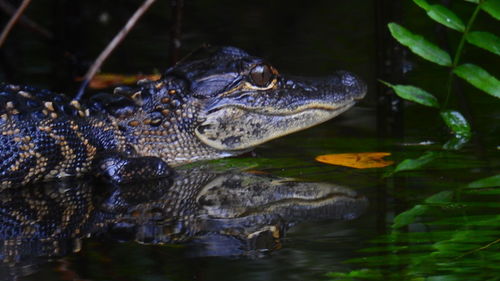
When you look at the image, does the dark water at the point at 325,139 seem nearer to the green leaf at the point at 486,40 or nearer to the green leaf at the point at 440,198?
the green leaf at the point at 440,198

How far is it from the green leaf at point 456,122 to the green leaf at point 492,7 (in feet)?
2.89

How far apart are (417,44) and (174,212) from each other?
1559 mm

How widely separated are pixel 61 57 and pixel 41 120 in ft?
11.0

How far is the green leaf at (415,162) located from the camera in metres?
4.61

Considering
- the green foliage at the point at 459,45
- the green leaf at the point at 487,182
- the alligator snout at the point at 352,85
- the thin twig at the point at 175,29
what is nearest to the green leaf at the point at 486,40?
the green foliage at the point at 459,45

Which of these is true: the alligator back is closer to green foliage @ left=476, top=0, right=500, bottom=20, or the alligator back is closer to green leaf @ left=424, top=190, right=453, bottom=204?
green leaf @ left=424, top=190, right=453, bottom=204

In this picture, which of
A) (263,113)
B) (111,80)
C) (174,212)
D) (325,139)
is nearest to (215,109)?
(263,113)

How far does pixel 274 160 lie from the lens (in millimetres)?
5137

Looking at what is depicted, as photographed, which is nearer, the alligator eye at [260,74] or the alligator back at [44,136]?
the alligator back at [44,136]

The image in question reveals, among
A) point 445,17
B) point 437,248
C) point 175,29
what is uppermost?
point 175,29

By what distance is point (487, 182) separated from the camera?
13.7ft

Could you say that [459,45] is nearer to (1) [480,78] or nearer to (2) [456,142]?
(1) [480,78]

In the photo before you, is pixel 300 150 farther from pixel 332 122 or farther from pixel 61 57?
pixel 61 57

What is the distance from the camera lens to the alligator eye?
17.4 ft
